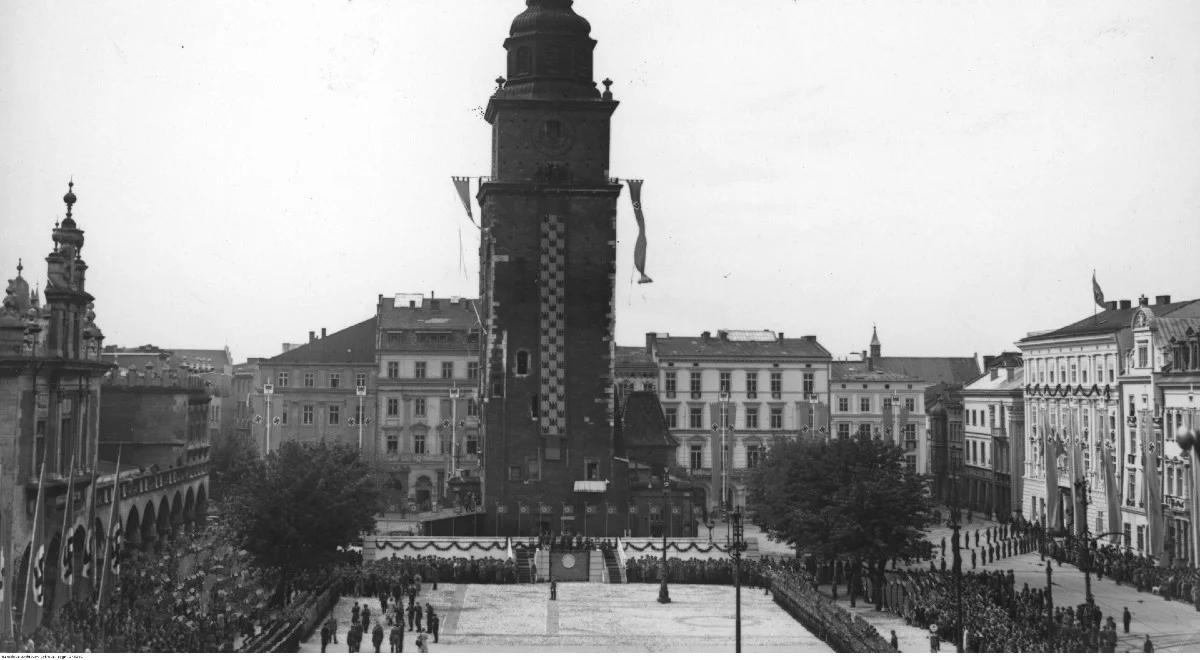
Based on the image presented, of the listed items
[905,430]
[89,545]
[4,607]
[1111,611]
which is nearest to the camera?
[4,607]

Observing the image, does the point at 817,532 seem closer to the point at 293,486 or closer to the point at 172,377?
the point at 293,486

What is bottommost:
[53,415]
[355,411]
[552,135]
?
[53,415]

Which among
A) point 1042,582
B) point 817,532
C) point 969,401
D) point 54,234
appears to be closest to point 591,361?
point 817,532

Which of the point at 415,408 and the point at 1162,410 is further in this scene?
the point at 415,408

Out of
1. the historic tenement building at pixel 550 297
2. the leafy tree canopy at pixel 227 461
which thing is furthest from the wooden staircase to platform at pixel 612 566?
the leafy tree canopy at pixel 227 461

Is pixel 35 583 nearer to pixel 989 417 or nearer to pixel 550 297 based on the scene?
pixel 550 297

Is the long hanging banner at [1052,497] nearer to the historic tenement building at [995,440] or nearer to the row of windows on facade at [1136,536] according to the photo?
the row of windows on facade at [1136,536]

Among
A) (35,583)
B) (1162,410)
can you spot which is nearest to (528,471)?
(1162,410)
